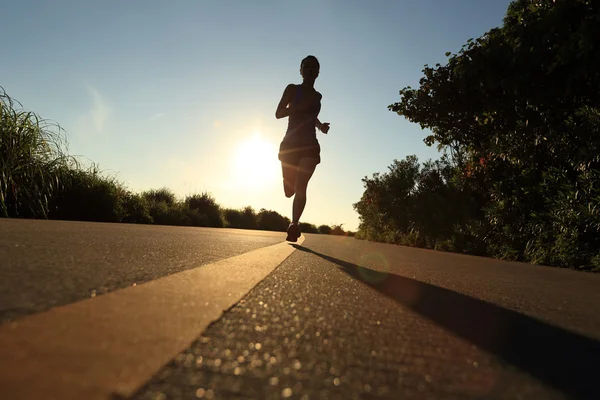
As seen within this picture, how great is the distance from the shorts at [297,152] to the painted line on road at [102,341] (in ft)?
17.0

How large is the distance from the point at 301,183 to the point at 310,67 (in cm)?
181

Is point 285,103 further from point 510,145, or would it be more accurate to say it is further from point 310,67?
point 510,145

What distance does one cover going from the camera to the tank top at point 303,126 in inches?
269

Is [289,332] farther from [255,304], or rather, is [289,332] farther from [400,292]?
[400,292]

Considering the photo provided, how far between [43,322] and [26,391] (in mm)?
449

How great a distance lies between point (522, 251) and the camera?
7461 millimetres

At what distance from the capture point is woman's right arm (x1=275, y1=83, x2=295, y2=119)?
6.75 m

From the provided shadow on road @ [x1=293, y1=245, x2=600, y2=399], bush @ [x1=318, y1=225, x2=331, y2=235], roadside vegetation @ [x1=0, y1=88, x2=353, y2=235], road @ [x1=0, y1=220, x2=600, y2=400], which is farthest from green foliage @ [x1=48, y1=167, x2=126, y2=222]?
bush @ [x1=318, y1=225, x2=331, y2=235]

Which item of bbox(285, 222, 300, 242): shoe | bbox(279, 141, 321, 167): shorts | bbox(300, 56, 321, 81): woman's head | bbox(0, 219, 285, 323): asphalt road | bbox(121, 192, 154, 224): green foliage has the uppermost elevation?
bbox(300, 56, 321, 81): woman's head

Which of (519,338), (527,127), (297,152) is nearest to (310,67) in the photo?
(297,152)

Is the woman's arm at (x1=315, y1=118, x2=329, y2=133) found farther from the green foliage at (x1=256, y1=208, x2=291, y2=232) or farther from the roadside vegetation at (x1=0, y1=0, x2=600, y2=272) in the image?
the green foliage at (x1=256, y1=208, x2=291, y2=232)

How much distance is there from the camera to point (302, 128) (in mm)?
6855

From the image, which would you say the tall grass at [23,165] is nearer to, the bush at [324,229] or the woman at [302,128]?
the woman at [302,128]

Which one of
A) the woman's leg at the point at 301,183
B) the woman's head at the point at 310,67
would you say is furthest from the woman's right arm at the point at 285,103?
the woman's leg at the point at 301,183
